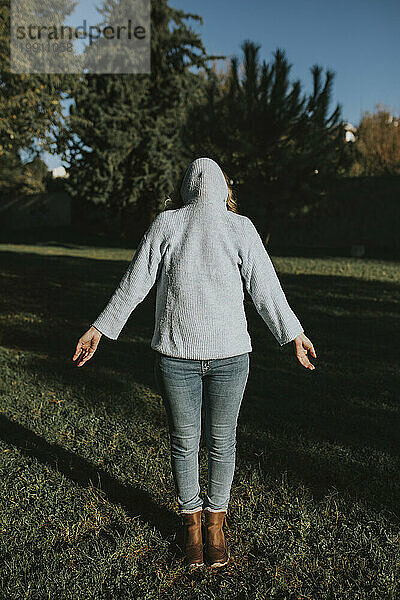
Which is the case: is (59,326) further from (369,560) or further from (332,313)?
(369,560)

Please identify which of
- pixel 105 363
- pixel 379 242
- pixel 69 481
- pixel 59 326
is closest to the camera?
pixel 69 481

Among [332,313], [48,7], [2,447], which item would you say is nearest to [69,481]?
[2,447]

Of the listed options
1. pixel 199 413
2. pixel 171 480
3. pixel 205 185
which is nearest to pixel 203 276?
pixel 205 185

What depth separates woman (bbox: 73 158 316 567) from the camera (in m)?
2.74

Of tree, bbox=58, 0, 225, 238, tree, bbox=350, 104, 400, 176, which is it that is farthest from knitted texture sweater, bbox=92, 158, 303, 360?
tree, bbox=350, 104, 400, 176

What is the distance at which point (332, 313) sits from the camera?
377 inches

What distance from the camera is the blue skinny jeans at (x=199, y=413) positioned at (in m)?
2.81

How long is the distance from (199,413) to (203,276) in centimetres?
72

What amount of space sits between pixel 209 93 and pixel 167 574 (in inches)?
830

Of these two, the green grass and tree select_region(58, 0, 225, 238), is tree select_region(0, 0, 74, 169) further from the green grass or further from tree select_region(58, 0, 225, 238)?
tree select_region(58, 0, 225, 238)

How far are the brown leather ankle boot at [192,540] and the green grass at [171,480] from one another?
2.5 inches

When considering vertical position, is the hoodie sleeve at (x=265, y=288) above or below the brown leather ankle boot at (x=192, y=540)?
above

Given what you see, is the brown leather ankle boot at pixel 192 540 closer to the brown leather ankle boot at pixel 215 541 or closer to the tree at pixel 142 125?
the brown leather ankle boot at pixel 215 541

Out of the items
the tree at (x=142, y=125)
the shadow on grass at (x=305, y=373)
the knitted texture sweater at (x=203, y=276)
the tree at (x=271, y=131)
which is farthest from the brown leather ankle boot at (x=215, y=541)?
the tree at (x=142, y=125)
